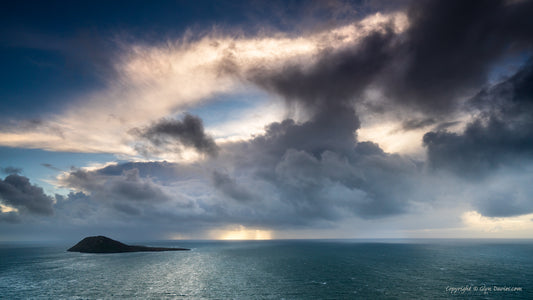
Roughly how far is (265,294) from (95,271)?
9206cm

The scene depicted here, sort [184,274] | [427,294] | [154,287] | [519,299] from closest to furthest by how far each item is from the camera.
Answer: [519,299] < [427,294] < [154,287] < [184,274]

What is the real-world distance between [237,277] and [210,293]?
82.8ft

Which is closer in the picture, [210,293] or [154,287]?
[210,293]

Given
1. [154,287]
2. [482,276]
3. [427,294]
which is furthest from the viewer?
[482,276]

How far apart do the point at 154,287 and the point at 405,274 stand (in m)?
98.3

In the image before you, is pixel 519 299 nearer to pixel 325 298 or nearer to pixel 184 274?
pixel 325 298

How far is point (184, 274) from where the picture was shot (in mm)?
109750

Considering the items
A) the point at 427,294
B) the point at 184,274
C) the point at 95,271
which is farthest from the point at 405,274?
the point at 95,271

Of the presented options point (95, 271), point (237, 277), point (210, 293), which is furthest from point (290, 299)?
point (95, 271)

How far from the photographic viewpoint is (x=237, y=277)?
324 feet

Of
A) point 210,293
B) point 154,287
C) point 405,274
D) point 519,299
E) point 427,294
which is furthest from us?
point 405,274

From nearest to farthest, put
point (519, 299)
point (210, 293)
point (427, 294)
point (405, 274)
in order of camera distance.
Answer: point (519, 299) → point (427, 294) → point (210, 293) → point (405, 274)

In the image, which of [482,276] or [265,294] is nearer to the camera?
[265,294]

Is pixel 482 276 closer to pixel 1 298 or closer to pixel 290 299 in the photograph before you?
pixel 290 299
